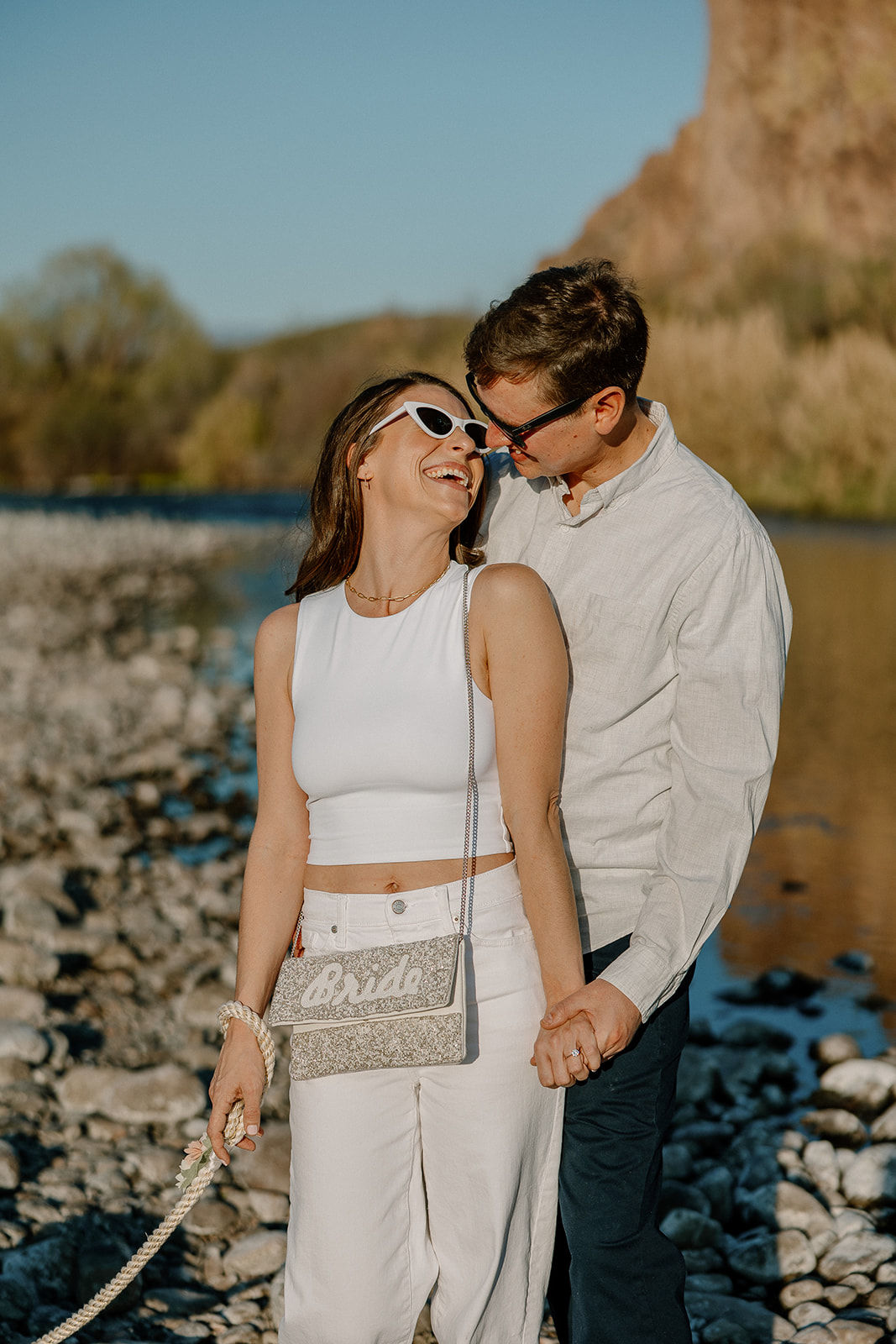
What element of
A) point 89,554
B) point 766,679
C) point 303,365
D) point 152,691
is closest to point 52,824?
point 152,691

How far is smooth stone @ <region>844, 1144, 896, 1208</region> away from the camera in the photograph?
3.24 m

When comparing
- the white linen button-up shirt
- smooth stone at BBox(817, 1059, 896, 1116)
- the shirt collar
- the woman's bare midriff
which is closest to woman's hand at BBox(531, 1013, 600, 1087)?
the white linen button-up shirt

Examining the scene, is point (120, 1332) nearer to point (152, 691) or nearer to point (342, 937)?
point (342, 937)

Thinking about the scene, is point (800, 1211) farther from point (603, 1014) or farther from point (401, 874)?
point (401, 874)

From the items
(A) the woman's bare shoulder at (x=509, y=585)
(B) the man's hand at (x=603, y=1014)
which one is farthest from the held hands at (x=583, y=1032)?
(A) the woman's bare shoulder at (x=509, y=585)

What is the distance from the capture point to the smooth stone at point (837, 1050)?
399cm

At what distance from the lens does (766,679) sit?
2072 millimetres

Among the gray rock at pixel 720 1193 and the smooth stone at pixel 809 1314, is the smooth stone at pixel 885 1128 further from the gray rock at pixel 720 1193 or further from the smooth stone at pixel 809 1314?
the smooth stone at pixel 809 1314

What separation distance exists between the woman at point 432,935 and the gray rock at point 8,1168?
130 cm

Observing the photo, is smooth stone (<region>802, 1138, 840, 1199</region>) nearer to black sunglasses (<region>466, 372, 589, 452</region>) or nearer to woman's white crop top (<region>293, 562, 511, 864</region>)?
woman's white crop top (<region>293, 562, 511, 864</region>)

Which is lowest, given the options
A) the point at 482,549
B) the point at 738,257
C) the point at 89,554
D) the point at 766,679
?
the point at 89,554

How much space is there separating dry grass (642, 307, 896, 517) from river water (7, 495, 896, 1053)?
25.8 ft

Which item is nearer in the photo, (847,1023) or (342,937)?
(342,937)

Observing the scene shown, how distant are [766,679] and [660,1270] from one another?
977 mm
